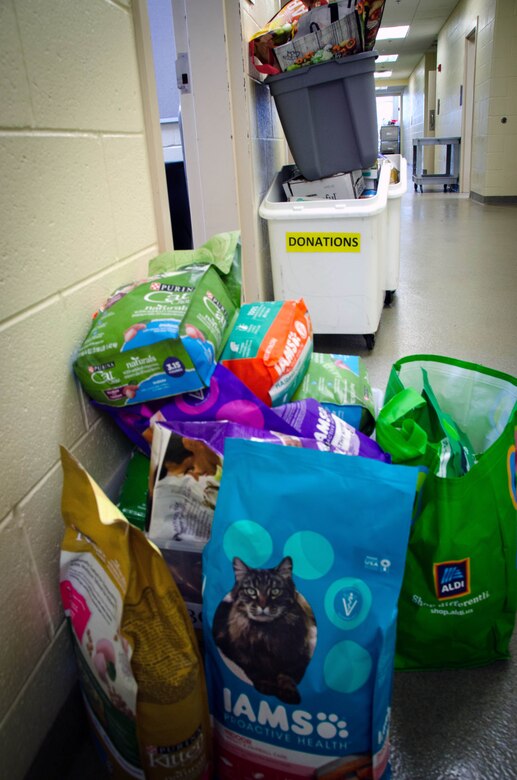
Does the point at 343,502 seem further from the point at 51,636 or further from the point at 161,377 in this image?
the point at 51,636

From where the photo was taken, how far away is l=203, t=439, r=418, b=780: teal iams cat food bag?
725mm

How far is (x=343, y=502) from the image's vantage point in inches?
30.1

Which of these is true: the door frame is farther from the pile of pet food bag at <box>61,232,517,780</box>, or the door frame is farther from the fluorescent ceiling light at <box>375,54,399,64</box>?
the pile of pet food bag at <box>61,232,517,780</box>

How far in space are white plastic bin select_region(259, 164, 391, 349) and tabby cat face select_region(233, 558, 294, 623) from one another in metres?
1.90

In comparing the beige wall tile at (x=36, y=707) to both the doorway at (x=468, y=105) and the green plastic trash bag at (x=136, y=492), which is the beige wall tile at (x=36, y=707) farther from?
the doorway at (x=468, y=105)

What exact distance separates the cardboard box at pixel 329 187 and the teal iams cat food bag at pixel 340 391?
1.36 meters

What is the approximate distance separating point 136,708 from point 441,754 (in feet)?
1.80

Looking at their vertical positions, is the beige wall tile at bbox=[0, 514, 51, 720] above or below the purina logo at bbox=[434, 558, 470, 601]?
above

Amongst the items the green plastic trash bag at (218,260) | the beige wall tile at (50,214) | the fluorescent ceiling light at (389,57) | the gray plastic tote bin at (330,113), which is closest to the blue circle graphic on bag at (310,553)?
the beige wall tile at (50,214)

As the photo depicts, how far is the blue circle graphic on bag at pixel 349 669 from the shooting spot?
0.72m

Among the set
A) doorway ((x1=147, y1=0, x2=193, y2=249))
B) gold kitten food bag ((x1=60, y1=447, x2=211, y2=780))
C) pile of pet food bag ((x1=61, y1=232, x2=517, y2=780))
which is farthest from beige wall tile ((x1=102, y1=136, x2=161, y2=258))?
doorway ((x1=147, y1=0, x2=193, y2=249))

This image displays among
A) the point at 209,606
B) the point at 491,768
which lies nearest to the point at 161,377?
the point at 209,606

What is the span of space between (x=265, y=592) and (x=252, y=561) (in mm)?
44

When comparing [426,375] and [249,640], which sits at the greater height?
[426,375]
